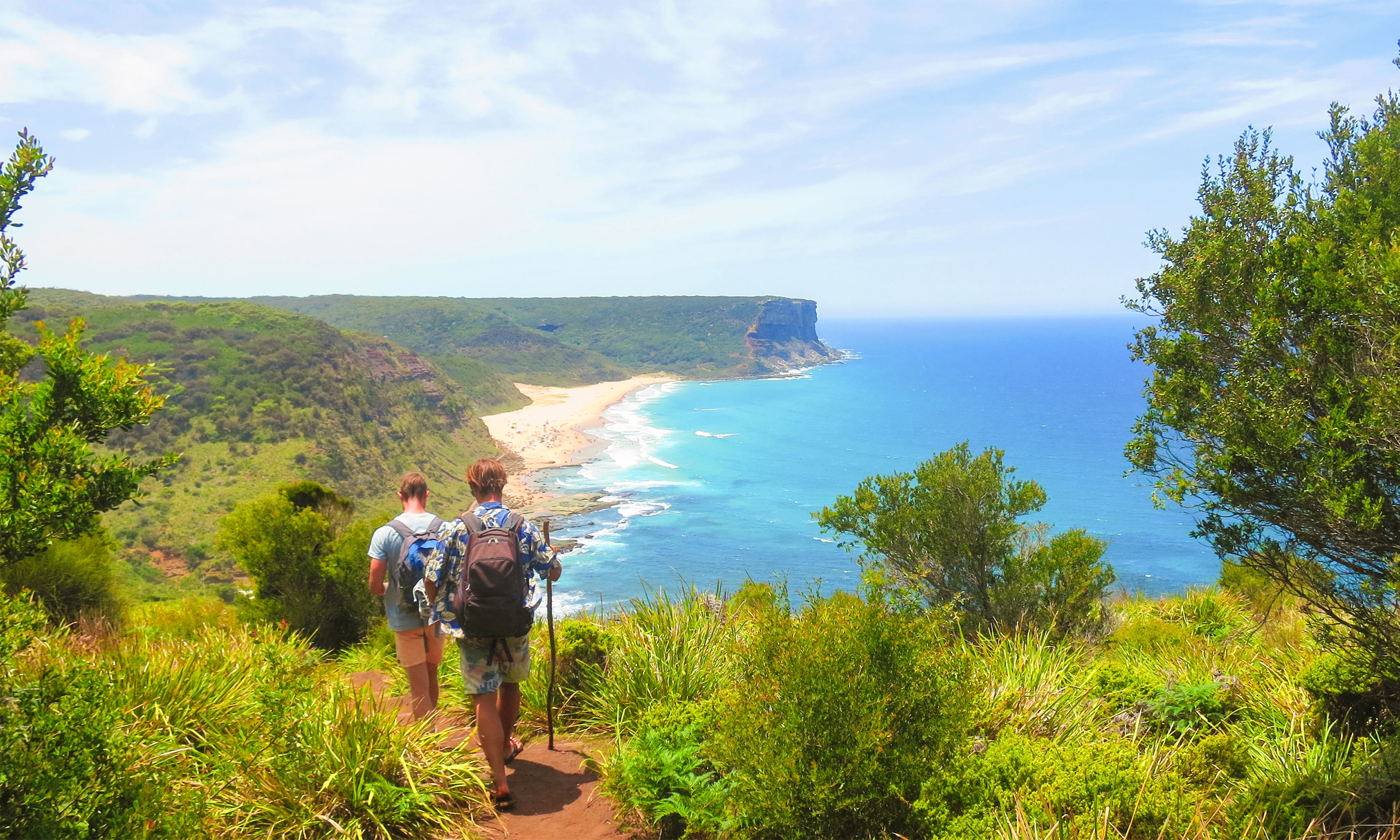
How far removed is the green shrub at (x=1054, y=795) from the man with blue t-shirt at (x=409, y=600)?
126 inches

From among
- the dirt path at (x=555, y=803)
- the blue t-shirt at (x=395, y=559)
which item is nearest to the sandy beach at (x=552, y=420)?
the blue t-shirt at (x=395, y=559)

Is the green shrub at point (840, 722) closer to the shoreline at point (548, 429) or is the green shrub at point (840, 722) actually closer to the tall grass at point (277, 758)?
the tall grass at point (277, 758)

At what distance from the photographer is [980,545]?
11016 mm

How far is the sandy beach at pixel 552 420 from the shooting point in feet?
280

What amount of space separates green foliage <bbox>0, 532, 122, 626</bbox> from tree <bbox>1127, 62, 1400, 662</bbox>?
9724mm

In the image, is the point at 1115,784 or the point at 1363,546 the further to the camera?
the point at 1363,546

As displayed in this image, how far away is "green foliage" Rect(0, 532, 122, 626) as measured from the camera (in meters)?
8.00

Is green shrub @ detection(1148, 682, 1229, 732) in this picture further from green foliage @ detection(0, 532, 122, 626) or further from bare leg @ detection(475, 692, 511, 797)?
green foliage @ detection(0, 532, 122, 626)

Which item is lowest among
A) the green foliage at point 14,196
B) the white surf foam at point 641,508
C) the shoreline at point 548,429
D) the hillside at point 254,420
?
the white surf foam at point 641,508

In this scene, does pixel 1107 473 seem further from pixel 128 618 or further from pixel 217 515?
pixel 128 618

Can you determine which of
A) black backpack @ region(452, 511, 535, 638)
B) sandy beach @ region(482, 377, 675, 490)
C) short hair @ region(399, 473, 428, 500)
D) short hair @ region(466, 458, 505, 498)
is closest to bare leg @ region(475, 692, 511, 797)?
black backpack @ region(452, 511, 535, 638)

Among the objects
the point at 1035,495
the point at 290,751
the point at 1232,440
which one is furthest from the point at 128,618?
the point at 1035,495

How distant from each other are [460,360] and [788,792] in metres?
133

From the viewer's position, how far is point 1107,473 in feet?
237
